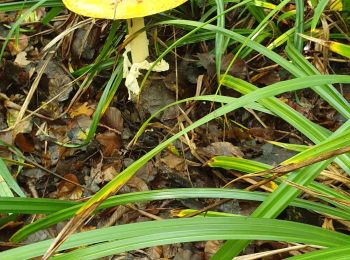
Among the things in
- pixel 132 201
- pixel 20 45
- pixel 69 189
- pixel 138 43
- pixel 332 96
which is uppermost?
pixel 20 45

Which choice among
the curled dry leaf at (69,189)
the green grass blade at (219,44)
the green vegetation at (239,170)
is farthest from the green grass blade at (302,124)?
the curled dry leaf at (69,189)

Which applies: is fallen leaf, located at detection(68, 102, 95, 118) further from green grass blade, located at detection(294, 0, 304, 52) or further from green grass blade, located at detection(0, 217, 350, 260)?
green grass blade, located at detection(0, 217, 350, 260)

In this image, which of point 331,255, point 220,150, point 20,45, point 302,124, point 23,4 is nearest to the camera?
point 331,255

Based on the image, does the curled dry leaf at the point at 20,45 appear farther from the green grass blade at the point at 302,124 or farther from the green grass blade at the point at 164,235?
the green grass blade at the point at 164,235

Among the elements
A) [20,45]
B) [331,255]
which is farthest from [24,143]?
[331,255]

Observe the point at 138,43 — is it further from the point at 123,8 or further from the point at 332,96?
the point at 332,96

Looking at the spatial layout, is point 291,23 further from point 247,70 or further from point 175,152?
point 175,152
